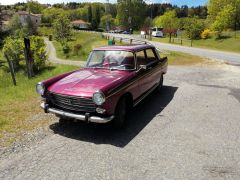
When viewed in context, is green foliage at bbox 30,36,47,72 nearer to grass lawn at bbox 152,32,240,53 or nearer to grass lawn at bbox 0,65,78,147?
grass lawn at bbox 0,65,78,147

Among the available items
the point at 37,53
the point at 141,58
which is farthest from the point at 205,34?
the point at 141,58

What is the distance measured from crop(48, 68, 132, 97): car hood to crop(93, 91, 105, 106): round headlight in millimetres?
108

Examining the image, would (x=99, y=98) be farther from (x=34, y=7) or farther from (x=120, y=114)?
(x=34, y=7)

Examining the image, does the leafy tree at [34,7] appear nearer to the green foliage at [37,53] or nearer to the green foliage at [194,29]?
the green foliage at [194,29]

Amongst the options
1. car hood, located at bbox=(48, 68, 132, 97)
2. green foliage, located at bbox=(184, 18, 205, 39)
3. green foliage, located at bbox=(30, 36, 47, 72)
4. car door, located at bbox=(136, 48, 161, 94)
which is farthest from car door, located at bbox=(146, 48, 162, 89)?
green foliage, located at bbox=(184, 18, 205, 39)

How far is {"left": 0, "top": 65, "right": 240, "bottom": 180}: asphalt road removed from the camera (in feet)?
13.4

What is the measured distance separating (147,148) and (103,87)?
1490 mm

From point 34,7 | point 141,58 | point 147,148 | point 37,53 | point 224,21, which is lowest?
point 147,148

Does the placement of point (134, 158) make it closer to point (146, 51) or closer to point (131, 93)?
point (131, 93)

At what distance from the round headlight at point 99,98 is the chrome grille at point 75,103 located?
0.44ft

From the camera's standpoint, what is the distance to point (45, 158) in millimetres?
4543

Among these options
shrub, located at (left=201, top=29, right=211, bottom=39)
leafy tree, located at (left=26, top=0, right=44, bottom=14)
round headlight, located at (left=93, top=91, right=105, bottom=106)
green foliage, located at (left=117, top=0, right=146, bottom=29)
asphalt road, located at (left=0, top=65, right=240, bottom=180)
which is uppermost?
leafy tree, located at (left=26, top=0, right=44, bottom=14)

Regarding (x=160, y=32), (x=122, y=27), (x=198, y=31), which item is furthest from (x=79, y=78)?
(x=122, y=27)

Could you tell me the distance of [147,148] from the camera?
192 inches
